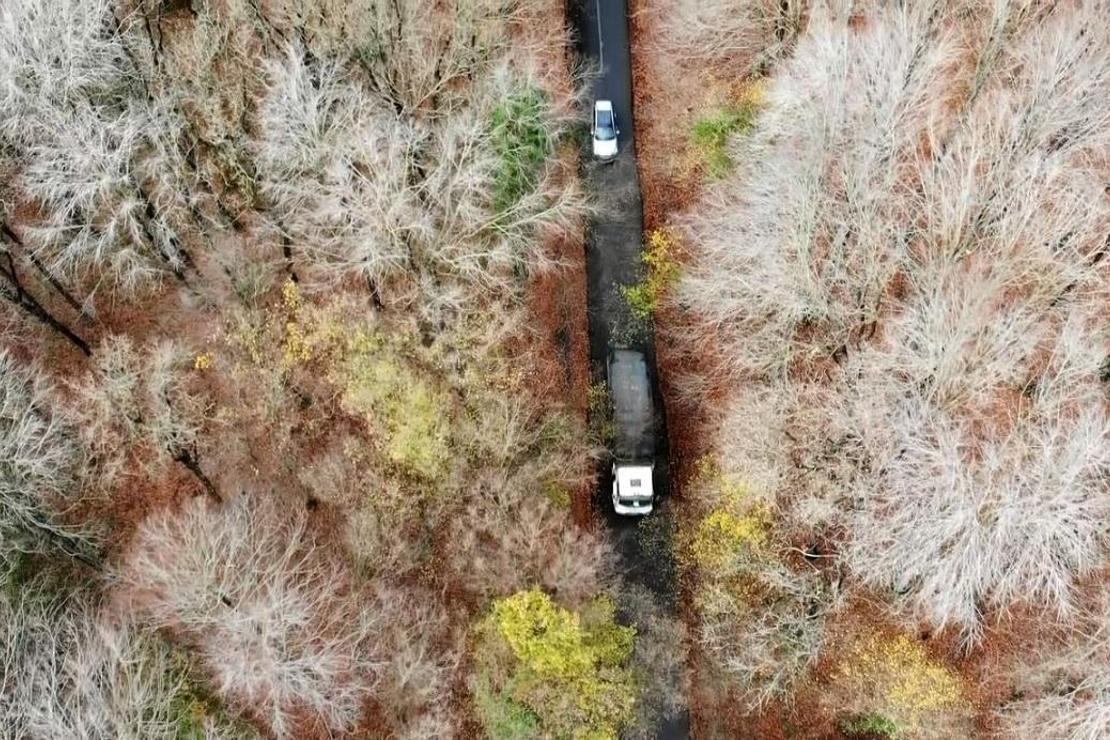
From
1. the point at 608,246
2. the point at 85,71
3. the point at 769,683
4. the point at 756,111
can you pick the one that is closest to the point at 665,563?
the point at 769,683

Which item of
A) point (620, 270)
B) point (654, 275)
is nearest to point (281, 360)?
point (620, 270)

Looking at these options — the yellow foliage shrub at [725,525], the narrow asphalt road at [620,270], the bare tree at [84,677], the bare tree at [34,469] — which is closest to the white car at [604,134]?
the narrow asphalt road at [620,270]

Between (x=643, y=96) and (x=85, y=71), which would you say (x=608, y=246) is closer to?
(x=643, y=96)

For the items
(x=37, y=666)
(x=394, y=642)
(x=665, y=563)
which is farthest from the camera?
(x=665, y=563)

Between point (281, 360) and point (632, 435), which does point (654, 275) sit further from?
point (281, 360)

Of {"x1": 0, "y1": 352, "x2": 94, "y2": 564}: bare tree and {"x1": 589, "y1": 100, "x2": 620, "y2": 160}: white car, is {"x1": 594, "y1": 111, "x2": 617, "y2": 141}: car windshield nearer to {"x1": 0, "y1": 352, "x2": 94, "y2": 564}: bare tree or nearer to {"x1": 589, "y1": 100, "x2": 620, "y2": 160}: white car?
{"x1": 589, "y1": 100, "x2": 620, "y2": 160}: white car

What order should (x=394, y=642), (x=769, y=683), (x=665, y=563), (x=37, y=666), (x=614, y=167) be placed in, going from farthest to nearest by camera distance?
1. (x=614, y=167)
2. (x=665, y=563)
3. (x=769, y=683)
4. (x=394, y=642)
5. (x=37, y=666)

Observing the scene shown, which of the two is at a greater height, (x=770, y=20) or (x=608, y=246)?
(x=770, y=20)
